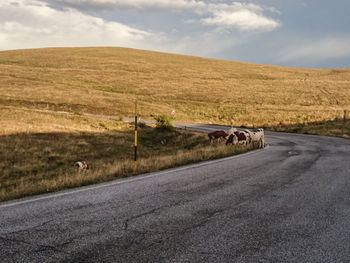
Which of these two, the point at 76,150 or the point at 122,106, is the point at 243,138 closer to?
the point at 76,150

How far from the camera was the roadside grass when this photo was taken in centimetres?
932

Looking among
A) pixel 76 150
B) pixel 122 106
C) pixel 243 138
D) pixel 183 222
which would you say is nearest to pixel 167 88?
pixel 122 106

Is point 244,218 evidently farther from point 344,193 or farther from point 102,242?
point 344,193

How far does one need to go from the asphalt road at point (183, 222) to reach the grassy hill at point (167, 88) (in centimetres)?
3349

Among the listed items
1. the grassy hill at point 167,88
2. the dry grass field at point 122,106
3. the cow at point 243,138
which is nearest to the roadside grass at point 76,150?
the dry grass field at point 122,106

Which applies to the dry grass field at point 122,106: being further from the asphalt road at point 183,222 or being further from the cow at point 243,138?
the asphalt road at point 183,222

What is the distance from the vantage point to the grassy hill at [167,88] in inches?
1802

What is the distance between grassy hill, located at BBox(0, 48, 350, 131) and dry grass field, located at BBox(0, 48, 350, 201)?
17 cm

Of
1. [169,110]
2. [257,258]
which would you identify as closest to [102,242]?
[257,258]

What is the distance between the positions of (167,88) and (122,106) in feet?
56.9

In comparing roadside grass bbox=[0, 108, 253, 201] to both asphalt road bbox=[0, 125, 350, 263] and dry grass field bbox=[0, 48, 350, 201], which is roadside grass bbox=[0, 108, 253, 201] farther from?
asphalt road bbox=[0, 125, 350, 263]

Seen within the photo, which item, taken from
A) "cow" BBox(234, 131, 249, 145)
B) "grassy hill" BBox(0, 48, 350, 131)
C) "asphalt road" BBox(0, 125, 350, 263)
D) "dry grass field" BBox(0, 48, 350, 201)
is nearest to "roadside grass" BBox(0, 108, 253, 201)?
"dry grass field" BBox(0, 48, 350, 201)

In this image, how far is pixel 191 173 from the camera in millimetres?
9305

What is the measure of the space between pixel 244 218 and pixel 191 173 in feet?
13.5
